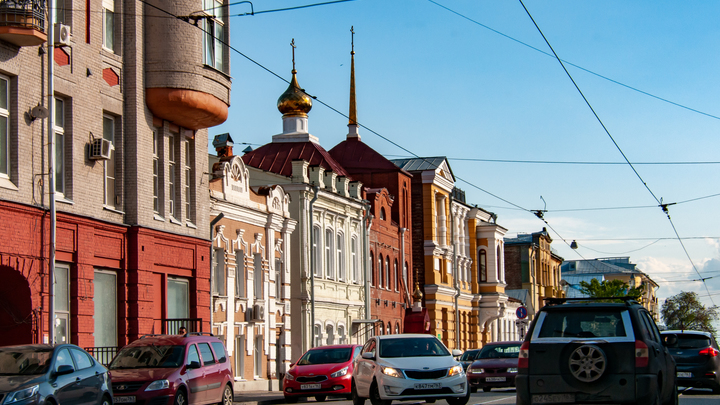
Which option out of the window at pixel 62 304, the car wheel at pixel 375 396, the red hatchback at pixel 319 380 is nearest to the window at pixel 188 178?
the red hatchback at pixel 319 380

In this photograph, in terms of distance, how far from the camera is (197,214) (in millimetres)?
26938

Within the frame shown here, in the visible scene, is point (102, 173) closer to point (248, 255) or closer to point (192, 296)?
point (192, 296)

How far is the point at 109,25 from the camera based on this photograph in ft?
77.5

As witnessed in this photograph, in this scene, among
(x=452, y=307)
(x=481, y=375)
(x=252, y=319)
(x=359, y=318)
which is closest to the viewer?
(x=481, y=375)

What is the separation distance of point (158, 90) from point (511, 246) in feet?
193

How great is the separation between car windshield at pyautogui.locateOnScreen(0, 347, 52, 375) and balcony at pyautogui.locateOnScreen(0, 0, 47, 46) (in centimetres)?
710

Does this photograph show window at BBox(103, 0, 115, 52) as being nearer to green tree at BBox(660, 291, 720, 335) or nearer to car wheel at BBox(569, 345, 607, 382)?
car wheel at BBox(569, 345, 607, 382)

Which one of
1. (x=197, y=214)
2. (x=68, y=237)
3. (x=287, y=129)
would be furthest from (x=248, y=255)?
(x=287, y=129)

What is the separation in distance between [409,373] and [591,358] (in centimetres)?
608

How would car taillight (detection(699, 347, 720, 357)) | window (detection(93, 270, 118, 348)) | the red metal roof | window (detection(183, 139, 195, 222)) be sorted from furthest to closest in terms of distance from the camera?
the red metal roof → window (detection(183, 139, 195, 222)) → window (detection(93, 270, 118, 348)) → car taillight (detection(699, 347, 720, 357))

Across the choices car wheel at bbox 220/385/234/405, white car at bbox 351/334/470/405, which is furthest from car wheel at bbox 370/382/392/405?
car wheel at bbox 220/385/234/405

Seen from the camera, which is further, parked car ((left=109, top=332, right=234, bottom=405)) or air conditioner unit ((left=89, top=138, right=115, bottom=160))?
air conditioner unit ((left=89, top=138, right=115, bottom=160))

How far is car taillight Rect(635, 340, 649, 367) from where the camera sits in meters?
12.5

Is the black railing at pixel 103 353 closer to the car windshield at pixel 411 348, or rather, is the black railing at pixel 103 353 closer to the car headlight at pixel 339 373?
the car headlight at pixel 339 373
